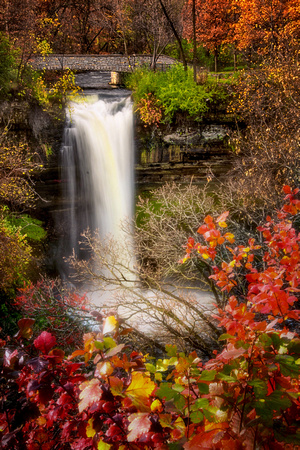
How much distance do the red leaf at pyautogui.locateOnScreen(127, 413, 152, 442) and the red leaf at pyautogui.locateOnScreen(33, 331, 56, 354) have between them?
41 centimetres

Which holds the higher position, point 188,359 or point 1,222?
point 188,359

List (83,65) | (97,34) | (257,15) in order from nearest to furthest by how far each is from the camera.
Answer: (257,15), (83,65), (97,34)

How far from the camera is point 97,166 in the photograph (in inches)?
464

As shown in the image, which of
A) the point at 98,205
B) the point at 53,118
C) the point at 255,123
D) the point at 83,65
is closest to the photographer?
the point at 255,123

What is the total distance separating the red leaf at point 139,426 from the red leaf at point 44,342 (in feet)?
1.33

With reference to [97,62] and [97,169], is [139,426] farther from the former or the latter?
[97,62]

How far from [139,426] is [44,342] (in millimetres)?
458

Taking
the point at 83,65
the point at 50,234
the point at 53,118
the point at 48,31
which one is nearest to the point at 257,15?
the point at 83,65

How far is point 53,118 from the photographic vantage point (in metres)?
11.1

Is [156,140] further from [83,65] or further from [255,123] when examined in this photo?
[83,65]

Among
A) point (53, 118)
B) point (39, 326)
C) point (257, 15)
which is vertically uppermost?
point (257, 15)

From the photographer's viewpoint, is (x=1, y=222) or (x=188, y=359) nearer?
(x=188, y=359)

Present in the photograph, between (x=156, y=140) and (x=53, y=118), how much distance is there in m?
3.95

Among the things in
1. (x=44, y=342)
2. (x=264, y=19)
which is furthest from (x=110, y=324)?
(x=264, y=19)
